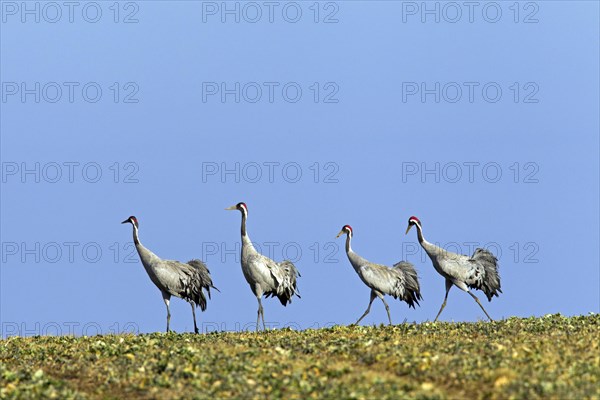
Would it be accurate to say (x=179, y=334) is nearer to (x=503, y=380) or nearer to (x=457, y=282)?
(x=457, y=282)

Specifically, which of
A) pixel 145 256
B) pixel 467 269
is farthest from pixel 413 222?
pixel 145 256

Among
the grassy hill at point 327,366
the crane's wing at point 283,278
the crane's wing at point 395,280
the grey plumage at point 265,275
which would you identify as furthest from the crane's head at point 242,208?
the grassy hill at point 327,366

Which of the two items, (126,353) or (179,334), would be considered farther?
(179,334)

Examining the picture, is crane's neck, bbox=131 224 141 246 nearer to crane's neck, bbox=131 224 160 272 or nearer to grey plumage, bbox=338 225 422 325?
crane's neck, bbox=131 224 160 272

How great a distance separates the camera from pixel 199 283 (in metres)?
33.7

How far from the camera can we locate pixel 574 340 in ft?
75.8

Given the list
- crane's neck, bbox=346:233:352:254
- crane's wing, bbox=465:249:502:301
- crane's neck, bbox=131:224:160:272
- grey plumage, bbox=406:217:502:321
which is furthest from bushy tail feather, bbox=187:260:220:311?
crane's wing, bbox=465:249:502:301

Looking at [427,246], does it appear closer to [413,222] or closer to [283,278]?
[413,222]

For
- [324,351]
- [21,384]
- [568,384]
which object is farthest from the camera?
[324,351]

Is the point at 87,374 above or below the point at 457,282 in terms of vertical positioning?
below

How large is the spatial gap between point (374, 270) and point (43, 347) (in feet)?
40.3

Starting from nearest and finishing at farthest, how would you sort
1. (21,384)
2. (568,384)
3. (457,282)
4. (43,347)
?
(568,384) < (21,384) < (43,347) < (457,282)

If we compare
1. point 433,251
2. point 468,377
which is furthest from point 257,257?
point 468,377

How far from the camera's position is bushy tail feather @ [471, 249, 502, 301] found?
1313 inches
